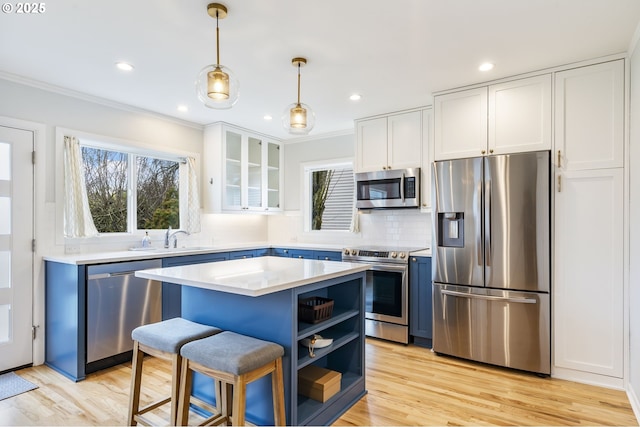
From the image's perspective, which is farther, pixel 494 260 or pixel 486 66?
pixel 494 260

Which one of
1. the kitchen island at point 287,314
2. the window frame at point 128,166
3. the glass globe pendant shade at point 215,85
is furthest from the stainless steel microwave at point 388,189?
the glass globe pendant shade at point 215,85

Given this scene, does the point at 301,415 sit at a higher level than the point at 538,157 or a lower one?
lower

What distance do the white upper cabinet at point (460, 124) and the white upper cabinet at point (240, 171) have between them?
8.27 ft

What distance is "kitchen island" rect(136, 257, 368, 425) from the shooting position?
198 cm

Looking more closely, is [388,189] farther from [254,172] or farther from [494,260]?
[254,172]

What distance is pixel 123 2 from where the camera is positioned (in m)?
2.04

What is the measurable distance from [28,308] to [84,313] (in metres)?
0.64

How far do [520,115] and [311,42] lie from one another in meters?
1.87

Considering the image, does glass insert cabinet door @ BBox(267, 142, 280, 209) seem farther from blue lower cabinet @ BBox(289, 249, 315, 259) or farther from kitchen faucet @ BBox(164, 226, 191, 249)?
kitchen faucet @ BBox(164, 226, 191, 249)

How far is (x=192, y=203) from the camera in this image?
4461 millimetres

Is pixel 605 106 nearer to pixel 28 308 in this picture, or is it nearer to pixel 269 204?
pixel 269 204

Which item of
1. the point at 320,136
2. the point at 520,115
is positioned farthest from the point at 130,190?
the point at 520,115

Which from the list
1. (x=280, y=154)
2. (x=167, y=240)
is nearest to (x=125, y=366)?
(x=167, y=240)

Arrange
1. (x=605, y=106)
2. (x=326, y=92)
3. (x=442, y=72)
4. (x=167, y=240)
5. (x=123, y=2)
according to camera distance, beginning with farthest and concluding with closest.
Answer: (x=167, y=240) < (x=326, y=92) < (x=442, y=72) < (x=605, y=106) < (x=123, y=2)
